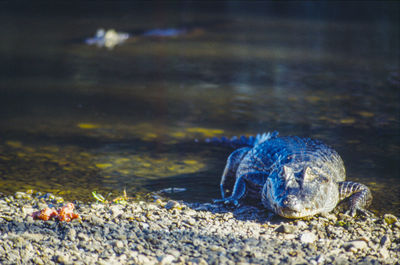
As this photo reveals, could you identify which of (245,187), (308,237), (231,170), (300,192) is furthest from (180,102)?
(308,237)

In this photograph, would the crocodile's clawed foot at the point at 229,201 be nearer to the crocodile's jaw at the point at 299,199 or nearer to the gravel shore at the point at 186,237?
the gravel shore at the point at 186,237

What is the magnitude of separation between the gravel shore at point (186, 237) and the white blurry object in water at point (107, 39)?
33.4ft

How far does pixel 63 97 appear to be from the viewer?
28.9 ft

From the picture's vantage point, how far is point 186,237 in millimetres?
3967

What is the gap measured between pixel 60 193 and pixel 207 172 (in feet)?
5.04

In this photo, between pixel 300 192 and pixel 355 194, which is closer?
pixel 300 192

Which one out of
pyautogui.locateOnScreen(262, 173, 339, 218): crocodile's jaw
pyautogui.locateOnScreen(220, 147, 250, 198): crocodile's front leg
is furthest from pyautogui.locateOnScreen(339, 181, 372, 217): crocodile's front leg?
pyautogui.locateOnScreen(220, 147, 250, 198): crocodile's front leg

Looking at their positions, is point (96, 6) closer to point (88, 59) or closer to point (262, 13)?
point (262, 13)

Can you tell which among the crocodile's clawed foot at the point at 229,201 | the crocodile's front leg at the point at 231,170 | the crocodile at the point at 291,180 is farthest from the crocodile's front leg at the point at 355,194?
the crocodile's front leg at the point at 231,170

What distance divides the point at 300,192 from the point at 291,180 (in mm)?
145

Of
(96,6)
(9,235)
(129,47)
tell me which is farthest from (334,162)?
(96,6)

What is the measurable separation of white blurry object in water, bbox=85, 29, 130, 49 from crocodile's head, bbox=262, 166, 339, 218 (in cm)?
1045

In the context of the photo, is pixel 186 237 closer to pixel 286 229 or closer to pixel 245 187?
pixel 286 229

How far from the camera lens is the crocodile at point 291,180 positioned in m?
4.22
